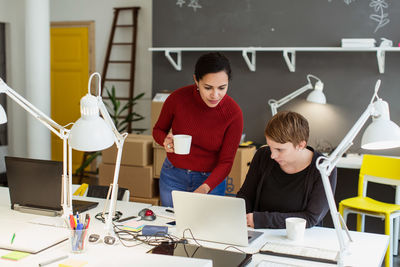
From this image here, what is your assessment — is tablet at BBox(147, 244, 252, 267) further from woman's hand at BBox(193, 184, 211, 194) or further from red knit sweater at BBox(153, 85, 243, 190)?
red knit sweater at BBox(153, 85, 243, 190)

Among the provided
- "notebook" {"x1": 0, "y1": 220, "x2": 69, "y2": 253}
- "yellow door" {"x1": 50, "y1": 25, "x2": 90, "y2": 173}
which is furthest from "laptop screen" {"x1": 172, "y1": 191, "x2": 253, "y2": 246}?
"yellow door" {"x1": 50, "y1": 25, "x2": 90, "y2": 173}

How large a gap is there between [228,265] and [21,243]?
874mm

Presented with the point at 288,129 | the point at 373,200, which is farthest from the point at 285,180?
the point at 373,200

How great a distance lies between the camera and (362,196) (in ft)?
13.2

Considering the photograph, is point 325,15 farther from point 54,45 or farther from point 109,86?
point 54,45

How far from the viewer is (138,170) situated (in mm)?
4910

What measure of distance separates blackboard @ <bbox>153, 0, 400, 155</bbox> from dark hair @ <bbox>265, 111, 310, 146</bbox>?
242 centimetres

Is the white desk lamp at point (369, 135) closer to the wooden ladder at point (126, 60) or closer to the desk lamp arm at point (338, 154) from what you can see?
the desk lamp arm at point (338, 154)

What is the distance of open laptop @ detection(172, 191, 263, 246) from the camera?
2.02 metres

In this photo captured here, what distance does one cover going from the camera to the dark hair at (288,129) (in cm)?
231

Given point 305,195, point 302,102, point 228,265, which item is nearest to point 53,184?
point 228,265

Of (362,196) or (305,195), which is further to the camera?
(362,196)

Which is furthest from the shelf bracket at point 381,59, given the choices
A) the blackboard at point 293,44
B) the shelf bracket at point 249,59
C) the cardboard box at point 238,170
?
the cardboard box at point 238,170

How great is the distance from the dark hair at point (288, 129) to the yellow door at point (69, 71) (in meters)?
4.77
